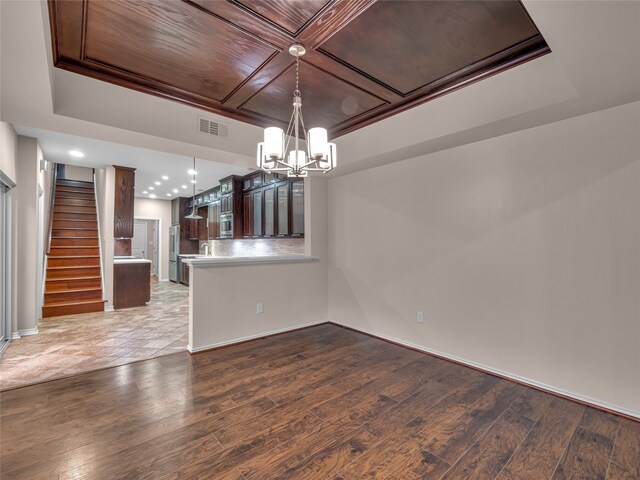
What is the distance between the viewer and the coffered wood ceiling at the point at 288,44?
191cm

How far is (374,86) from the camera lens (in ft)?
9.30

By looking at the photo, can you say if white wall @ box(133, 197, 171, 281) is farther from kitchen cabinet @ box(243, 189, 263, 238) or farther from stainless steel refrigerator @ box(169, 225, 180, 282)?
kitchen cabinet @ box(243, 189, 263, 238)

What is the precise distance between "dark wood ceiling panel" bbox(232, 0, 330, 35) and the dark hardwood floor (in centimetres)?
277

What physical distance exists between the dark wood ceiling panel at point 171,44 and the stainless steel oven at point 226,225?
3900 mm

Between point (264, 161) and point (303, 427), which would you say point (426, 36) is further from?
point (303, 427)

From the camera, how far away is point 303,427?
83.4 inches

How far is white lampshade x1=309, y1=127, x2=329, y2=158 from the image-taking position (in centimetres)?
224

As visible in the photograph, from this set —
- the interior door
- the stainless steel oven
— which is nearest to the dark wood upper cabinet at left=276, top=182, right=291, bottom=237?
the stainless steel oven

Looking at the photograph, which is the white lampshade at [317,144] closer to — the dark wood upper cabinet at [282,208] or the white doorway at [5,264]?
the dark wood upper cabinet at [282,208]

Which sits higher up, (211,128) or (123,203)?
(211,128)

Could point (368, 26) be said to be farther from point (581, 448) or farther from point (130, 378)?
point (130, 378)

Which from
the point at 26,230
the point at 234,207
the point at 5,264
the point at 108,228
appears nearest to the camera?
the point at 5,264

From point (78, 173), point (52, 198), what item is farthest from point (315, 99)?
point (78, 173)

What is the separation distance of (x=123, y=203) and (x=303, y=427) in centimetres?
569
